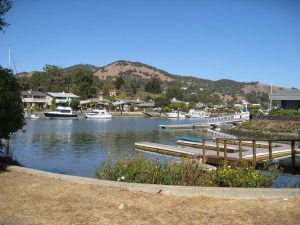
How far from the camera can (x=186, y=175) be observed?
1088 cm

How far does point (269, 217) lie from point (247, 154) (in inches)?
723

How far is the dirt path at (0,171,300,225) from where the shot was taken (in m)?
6.92

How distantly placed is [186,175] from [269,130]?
47.6 m

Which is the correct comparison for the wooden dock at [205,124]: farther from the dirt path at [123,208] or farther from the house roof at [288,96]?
the dirt path at [123,208]

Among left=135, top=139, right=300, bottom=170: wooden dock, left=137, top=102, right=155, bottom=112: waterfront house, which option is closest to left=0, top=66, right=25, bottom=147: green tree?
left=135, top=139, right=300, bottom=170: wooden dock

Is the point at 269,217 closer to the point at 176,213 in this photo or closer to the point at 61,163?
the point at 176,213

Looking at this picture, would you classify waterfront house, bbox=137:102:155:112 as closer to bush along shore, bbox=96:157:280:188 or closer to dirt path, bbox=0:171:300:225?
bush along shore, bbox=96:157:280:188

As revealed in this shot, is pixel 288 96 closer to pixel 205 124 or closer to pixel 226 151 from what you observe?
pixel 205 124

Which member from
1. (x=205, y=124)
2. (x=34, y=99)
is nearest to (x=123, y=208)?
(x=205, y=124)

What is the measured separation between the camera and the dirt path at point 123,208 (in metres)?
6.92

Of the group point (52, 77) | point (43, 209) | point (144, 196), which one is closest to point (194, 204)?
point (144, 196)

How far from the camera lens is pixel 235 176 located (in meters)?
9.83

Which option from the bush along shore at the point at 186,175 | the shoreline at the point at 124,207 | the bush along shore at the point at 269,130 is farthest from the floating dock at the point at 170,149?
the bush along shore at the point at 269,130

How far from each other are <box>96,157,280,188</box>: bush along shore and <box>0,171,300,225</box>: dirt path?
161 centimetres
